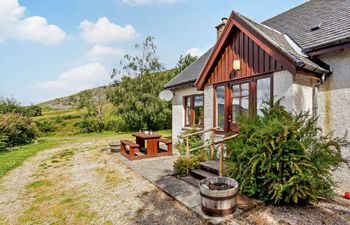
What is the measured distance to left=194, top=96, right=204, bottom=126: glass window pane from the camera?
36.2 feet

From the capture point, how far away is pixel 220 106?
8141 mm

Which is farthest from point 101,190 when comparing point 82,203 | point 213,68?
point 213,68

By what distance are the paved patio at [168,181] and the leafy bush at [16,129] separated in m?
11.3

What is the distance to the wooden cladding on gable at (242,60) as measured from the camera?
6320 millimetres

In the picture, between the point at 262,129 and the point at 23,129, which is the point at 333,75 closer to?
the point at 262,129

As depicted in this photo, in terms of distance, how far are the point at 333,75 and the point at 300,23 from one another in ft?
11.1

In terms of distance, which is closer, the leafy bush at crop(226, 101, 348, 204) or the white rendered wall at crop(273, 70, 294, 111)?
the leafy bush at crop(226, 101, 348, 204)

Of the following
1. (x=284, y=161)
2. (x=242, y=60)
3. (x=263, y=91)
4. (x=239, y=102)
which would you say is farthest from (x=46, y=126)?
(x=284, y=161)

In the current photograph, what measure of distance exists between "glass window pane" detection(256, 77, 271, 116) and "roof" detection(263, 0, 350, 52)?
4.70 ft

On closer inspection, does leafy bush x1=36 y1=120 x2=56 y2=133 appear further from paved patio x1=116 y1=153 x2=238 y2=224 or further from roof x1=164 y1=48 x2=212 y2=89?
paved patio x1=116 y1=153 x2=238 y2=224

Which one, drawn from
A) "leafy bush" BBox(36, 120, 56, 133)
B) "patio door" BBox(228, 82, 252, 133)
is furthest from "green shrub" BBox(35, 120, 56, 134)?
"patio door" BBox(228, 82, 252, 133)

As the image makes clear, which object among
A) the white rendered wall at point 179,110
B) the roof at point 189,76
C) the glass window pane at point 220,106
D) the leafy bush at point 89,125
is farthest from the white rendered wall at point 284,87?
the leafy bush at point 89,125

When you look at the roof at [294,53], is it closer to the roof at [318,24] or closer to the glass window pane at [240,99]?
the roof at [318,24]

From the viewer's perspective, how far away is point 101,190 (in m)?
5.84
